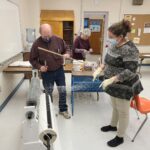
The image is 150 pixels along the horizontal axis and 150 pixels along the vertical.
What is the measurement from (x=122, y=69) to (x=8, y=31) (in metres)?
2.07

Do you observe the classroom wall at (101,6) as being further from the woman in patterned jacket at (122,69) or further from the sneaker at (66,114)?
the woman in patterned jacket at (122,69)

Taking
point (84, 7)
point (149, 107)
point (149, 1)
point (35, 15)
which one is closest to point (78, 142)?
point (149, 107)

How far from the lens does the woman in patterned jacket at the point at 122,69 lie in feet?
6.20

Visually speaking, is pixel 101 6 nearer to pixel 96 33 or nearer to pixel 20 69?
pixel 96 33

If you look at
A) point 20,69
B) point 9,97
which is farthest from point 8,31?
point 9,97

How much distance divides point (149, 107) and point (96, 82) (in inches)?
37.7

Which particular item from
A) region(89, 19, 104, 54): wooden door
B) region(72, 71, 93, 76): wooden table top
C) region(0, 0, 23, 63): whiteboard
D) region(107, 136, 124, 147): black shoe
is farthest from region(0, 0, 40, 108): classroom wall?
region(89, 19, 104, 54): wooden door

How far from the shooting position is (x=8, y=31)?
3.08m

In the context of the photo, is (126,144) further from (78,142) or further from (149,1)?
(149,1)

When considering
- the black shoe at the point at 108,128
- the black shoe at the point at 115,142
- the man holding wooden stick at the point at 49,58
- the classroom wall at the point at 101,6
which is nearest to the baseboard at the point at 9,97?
the man holding wooden stick at the point at 49,58

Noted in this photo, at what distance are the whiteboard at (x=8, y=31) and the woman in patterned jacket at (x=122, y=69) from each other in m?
1.67

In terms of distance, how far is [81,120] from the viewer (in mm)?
2900

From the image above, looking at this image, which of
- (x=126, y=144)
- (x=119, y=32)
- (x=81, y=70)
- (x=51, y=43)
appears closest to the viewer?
(x=119, y=32)

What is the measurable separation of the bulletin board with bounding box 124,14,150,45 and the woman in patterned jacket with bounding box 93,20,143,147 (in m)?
4.31
